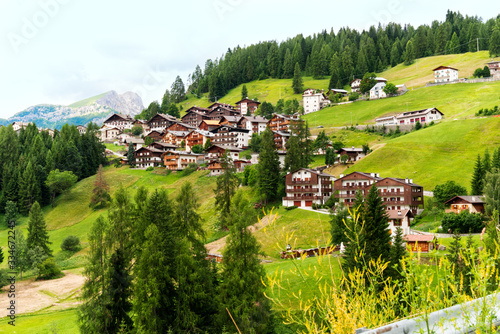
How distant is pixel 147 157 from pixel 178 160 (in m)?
12.5

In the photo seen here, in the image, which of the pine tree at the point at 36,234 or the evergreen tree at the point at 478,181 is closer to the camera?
the evergreen tree at the point at 478,181

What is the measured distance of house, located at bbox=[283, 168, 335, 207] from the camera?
234 feet

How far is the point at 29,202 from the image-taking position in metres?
96.1

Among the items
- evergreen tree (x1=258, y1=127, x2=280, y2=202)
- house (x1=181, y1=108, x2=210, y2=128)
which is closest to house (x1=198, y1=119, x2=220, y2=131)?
house (x1=181, y1=108, x2=210, y2=128)

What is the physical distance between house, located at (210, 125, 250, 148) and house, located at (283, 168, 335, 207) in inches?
1989

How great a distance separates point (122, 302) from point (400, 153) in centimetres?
7275

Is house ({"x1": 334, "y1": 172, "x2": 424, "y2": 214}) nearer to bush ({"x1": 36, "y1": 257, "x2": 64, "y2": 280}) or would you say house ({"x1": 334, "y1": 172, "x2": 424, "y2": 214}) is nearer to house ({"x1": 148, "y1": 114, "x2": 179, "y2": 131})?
bush ({"x1": 36, "y1": 257, "x2": 64, "y2": 280})

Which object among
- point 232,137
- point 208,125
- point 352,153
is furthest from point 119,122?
point 352,153

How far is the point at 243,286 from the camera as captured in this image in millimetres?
28922

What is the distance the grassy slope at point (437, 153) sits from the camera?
7294 centimetres

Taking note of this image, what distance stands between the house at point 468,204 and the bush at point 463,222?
566cm

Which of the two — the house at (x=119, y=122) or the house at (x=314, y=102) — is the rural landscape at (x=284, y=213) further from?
the house at (x=119, y=122)

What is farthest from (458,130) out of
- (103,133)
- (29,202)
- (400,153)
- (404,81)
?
(103,133)

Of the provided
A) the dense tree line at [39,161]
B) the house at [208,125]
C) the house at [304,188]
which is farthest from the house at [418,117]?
the dense tree line at [39,161]
